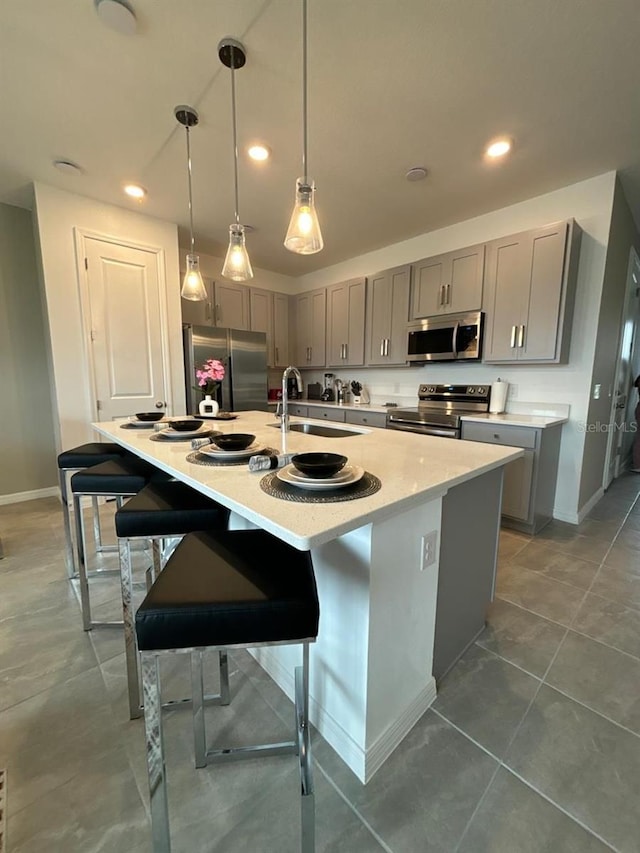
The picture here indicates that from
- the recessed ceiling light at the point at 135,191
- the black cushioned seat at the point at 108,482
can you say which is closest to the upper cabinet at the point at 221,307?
the recessed ceiling light at the point at 135,191

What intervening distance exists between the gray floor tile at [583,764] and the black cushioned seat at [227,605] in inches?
37.5

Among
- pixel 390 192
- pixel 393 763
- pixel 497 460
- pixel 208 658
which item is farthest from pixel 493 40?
pixel 208 658

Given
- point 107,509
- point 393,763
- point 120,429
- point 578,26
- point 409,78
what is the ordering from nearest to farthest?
1. point 393,763
2. point 578,26
3. point 409,78
4. point 120,429
5. point 107,509

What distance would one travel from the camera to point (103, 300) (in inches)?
126

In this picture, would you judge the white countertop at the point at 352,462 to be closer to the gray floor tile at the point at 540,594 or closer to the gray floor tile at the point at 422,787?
the gray floor tile at the point at 422,787

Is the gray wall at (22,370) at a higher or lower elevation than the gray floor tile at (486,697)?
higher

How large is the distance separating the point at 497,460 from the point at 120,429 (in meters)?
1.93

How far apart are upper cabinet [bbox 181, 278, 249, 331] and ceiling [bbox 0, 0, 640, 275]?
1.18 m

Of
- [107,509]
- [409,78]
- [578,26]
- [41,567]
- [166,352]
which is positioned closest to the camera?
[578,26]

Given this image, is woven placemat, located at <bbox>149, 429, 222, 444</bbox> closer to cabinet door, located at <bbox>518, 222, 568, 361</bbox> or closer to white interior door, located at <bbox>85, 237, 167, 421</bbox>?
white interior door, located at <bbox>85, 237, 167, 421</bbox>

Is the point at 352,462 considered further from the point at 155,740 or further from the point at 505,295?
the point at 505,295

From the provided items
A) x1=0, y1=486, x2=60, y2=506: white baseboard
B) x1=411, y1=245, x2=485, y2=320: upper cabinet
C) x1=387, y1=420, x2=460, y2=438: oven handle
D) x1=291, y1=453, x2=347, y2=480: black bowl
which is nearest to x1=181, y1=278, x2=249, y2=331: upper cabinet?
x1=411, y1=245, x2=485, y2=320: upper cabinet

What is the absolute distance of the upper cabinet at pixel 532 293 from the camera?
265 cm

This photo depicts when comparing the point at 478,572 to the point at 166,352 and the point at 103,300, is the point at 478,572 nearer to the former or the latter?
the point at 166,352
